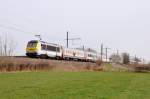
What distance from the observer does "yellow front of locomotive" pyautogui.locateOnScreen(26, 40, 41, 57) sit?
1834 inches

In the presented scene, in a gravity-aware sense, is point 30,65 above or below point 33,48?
below

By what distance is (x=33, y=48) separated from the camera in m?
46.8

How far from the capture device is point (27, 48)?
48656mm

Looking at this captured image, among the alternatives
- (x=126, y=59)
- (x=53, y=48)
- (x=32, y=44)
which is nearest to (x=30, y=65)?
(x=32, y=44)

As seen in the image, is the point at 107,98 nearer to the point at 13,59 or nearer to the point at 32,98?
the point at 32,98

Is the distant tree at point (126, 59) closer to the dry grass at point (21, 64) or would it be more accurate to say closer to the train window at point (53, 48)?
the train window at point (53, 48)

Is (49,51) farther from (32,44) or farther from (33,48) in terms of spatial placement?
(33,48)

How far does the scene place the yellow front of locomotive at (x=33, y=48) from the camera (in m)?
46.6

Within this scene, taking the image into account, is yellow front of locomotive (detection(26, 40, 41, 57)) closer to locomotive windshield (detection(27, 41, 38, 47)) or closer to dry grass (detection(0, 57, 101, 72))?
locomotive windshield (detection(27, 41, 38, 47))

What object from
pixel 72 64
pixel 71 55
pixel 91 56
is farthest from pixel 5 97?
pixel 91 56

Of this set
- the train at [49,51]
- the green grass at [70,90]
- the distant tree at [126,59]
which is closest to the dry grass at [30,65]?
the train at [49,51]

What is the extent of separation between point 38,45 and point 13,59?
856 centimetres

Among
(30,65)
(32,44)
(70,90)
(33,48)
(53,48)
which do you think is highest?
(32,44)

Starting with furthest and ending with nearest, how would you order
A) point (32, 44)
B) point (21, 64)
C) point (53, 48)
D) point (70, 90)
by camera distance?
1. point (53, 48)
2. point (32, 44)
3. point (21, 64)
4. point (70, 90)
